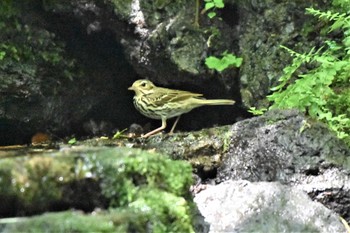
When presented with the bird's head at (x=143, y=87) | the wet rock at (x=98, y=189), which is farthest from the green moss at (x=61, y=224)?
the bird's head at (x=143, y=87)

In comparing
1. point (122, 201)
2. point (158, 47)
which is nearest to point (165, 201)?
point (122, 201)

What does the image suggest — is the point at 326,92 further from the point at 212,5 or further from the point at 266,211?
the point at 266,211

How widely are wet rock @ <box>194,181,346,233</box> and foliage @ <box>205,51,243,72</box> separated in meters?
2.57

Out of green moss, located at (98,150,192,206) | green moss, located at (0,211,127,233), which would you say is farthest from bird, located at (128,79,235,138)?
green moss, located at (0,211,127,233)

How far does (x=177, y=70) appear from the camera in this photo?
6016 millimetres

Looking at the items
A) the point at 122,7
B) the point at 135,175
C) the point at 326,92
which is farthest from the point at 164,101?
the point at 135,175

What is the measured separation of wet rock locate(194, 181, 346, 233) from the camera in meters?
2.93

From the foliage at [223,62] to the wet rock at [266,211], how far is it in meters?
2.57

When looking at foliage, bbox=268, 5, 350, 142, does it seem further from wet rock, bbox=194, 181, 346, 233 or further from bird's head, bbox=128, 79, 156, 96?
bird's head, bbox=128, 79, 156, 96

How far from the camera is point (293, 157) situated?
12.3 ft

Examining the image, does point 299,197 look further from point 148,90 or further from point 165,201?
point 148,90

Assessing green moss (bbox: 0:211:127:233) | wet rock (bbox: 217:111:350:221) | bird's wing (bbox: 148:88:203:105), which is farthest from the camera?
bird's wing (bbox: 148:88:203:105)

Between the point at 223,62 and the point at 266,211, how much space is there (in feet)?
9.45

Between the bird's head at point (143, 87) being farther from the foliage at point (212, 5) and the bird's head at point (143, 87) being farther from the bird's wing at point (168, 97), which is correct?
the foliage at point (212, 5)
